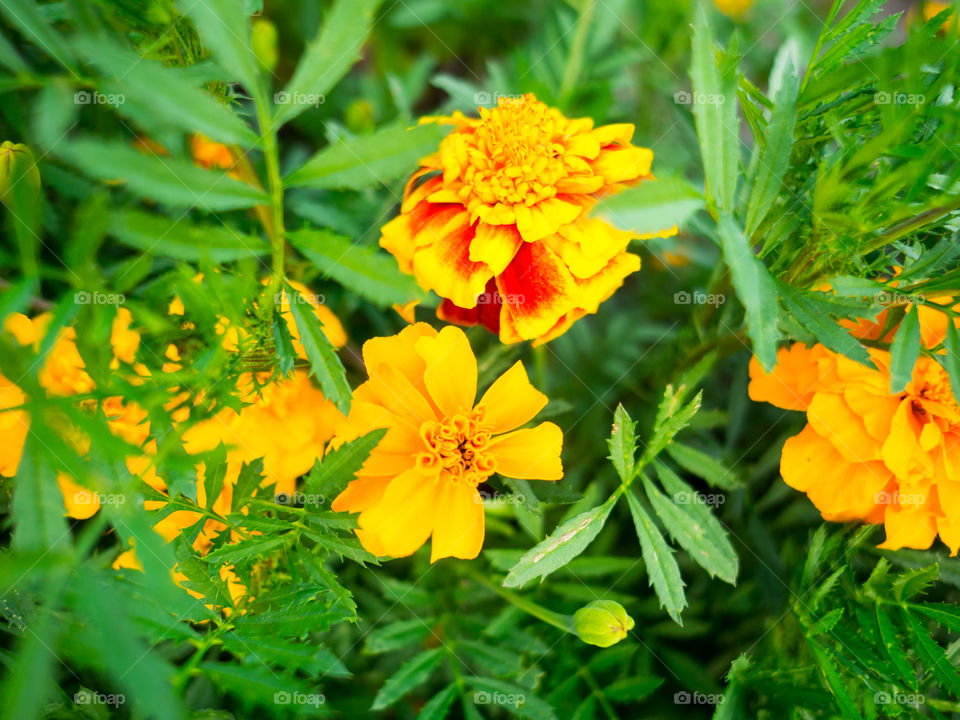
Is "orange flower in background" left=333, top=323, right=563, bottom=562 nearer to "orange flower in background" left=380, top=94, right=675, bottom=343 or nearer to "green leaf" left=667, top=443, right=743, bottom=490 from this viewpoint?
"orange flower in background" left=380, top=94, right=675, bottom=343

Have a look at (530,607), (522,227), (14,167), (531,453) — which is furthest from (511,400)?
(14,167)

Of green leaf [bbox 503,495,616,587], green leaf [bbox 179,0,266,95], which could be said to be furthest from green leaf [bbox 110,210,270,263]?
green leaf [bbox 503,495,616,587]

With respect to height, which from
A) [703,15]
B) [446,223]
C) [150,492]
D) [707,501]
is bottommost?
[707,501]

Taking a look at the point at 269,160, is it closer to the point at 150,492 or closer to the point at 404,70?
the point at 150,492

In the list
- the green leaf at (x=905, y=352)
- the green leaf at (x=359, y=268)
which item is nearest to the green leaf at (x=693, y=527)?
the green leaf at (x=905, y=352)

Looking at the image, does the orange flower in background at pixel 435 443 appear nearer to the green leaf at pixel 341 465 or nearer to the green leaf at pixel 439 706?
the green leaf at pixel 341 465

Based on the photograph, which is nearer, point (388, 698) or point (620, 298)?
point (388, 698)

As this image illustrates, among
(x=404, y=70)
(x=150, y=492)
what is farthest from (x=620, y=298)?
(x=150, y=492)
